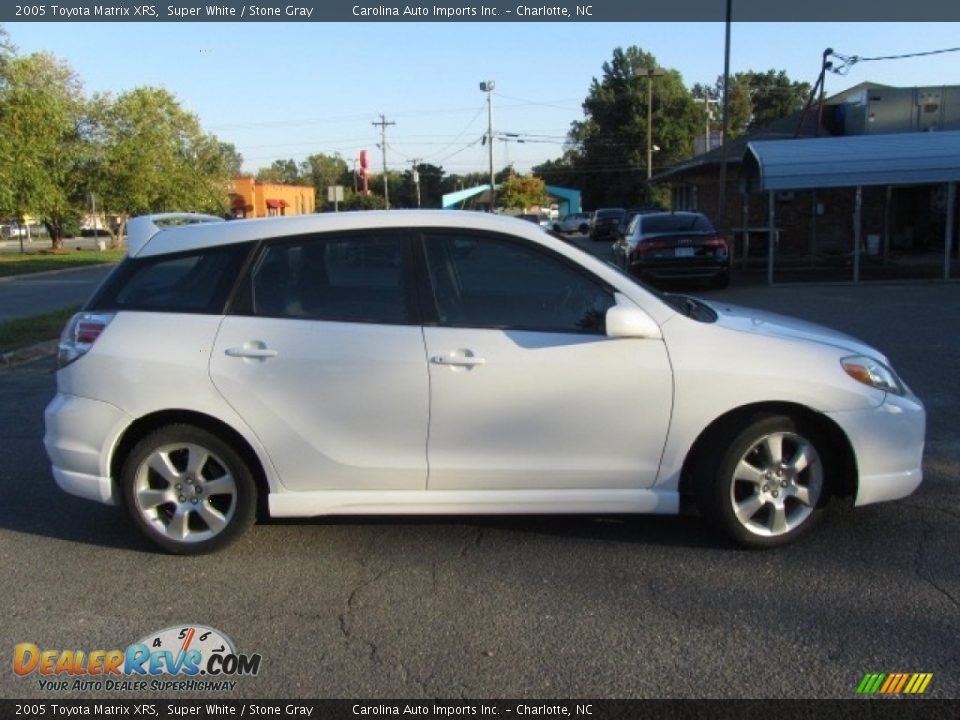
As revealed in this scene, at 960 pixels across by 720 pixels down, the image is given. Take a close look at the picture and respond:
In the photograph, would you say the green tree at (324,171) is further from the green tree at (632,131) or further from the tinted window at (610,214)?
the tinted window at (610,214)

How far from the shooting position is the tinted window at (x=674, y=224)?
55.1 ft

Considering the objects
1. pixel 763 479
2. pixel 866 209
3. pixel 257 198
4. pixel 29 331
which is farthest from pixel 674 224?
pixel 257 198

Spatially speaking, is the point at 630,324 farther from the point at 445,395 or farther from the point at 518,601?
the point at 518,601

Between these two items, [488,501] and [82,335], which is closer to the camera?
[488,501]

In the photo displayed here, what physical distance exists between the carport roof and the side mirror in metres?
14.1

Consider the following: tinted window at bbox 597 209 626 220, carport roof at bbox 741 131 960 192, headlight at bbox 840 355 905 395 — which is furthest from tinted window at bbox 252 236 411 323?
tinted window at bbox 597 209 626 220

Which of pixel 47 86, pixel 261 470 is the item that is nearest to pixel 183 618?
pixel 261 470

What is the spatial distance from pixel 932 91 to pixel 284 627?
26.8 metres

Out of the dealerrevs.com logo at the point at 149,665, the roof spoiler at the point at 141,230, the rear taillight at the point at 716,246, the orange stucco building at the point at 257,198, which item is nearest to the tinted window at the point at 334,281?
the roof spoiler at the point at 141,230

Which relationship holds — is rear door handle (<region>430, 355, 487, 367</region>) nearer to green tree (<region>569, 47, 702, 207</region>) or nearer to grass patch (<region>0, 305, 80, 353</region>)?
grass patch (<region>0, 305, 80, 353</region>)

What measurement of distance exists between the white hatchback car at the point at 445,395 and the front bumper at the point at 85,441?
0.04ft

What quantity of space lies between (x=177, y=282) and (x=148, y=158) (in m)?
43.6

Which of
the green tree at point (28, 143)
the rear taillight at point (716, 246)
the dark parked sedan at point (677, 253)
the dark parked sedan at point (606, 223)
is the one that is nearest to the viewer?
the dark parked sedan at point (677, 253)

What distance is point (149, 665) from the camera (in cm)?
347
